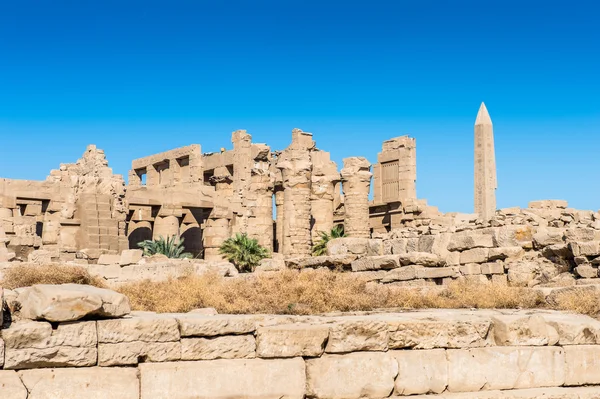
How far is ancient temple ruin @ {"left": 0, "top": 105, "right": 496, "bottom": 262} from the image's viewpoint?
86.2 feet

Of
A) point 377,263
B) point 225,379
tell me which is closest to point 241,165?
point 377,263

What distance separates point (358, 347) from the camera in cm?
654

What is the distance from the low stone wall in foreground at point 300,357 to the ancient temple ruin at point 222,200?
1634cm

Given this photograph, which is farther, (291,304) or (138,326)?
(291,304)

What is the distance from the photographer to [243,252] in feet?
92.6

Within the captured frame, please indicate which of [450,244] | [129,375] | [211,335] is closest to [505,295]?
[450,244]

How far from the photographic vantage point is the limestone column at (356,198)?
33844 millimetres

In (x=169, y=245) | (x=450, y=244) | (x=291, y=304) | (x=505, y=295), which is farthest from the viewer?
(x=169, y=245)

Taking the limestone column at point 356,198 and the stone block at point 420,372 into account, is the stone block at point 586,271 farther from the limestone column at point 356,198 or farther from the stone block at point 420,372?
the limestone column at point 356,198

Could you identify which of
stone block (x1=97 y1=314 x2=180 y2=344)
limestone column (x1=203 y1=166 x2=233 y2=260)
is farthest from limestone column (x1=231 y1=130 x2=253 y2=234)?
stone block (x1=97 y1=314 x2=180 y2=344)

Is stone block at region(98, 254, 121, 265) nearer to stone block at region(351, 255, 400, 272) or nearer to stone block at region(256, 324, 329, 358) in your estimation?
stone block at region(351, 255, 400, 272)

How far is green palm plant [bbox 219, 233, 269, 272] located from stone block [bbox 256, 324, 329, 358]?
21.6m

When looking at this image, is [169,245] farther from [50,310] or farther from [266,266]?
[50,310]

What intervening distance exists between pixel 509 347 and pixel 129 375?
3603 mm
